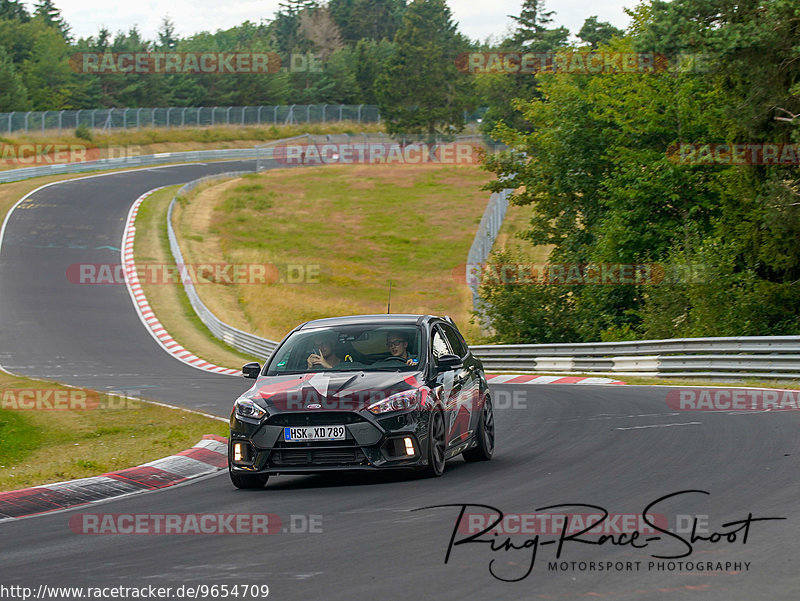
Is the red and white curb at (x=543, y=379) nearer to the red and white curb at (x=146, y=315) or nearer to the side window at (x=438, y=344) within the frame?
the red and white curb at (x=146, y=315)

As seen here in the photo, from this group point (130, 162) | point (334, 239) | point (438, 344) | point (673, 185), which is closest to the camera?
point (438, 344)

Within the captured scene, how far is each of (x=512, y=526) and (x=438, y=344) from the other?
407cm

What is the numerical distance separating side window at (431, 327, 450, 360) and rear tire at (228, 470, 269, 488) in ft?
6.54

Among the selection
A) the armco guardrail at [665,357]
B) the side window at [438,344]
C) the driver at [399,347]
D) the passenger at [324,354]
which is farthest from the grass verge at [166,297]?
the driver at [399,347]

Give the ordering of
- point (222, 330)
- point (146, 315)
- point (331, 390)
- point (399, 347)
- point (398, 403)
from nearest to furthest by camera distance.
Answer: point (398, 403) < point (331, 390) < point (399, 347) < point (222, 330) < point (146, 315)

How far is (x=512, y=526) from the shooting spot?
6.92 metres

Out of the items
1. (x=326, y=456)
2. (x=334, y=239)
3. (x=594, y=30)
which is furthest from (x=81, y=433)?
(x=594, y=30)

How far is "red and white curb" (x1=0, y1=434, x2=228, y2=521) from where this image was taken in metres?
9.25

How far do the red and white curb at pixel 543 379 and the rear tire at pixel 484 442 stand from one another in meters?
11.7

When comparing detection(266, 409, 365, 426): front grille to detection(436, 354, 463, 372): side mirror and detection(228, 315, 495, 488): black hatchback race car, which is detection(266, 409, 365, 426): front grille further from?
detection(436, 354, 463, 372): side mirror

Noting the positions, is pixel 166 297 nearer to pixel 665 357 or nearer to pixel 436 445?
pixel 665 357

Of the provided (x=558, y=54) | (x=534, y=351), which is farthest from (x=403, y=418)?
(x=558, y=54)

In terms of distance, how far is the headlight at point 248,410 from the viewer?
938cm

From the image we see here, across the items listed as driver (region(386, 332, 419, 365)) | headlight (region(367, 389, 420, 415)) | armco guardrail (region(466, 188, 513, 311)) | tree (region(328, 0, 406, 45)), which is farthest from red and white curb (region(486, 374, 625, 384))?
tree (region(328, 0, 406, 45))
